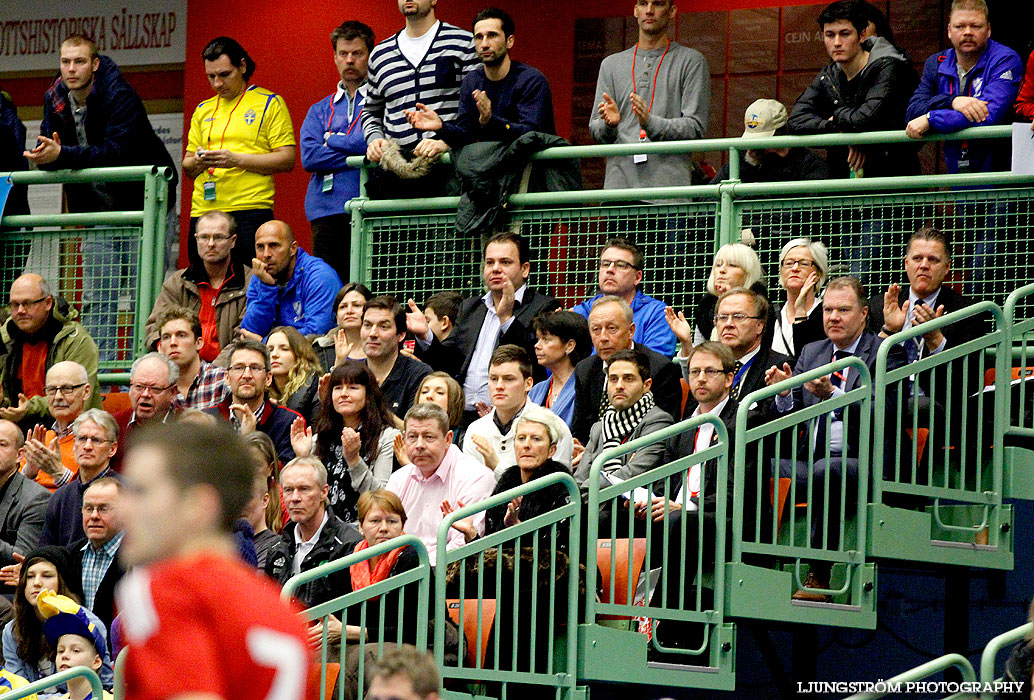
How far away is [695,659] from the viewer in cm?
733

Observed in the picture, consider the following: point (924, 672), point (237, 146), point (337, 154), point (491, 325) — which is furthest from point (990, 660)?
point (237, 146)

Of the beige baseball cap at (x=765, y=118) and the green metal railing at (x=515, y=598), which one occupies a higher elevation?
the beige baseball cap at (x=765, y=118)

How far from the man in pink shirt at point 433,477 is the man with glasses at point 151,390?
204cm

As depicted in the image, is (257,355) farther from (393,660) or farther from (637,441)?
(393,660)

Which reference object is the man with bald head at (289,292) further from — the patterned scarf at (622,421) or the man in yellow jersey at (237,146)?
the patterned scarf at (622,421)

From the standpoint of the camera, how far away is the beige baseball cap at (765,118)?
988cm

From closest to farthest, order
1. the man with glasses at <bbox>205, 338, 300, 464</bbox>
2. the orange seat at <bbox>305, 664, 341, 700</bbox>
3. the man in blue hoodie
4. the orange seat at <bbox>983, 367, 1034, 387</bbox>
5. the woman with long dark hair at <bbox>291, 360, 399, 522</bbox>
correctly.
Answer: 1. the orange seat at <bbox>305, 664, 341, 700</bbox>
2. the orange seat at <bbox>983, 367, 1034, 387</bbox>
3. the woman with long dark hair at <bbox>291, 360, 399, 522</bbox>
4. the man with glasses at <bbox>205, 338, 300, 464</bbox>
5. the man in blue hoodie

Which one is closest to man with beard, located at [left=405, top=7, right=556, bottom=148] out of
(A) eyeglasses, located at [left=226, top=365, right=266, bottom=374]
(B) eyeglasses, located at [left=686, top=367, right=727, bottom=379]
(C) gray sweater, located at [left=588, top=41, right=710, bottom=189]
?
(C) gray sweater, located at [left=588, top=41, right=710, bottom=189]

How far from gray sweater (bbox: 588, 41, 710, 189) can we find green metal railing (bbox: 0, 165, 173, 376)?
10.2ft

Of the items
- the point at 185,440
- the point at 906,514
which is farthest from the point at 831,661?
the point at 185,440

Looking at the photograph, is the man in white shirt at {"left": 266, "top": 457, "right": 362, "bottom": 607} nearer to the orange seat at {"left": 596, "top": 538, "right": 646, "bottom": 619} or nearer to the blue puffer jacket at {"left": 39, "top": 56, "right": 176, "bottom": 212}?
the orange seat at {"left": 596, "top": 538, "right": 646, "bottom": 619}

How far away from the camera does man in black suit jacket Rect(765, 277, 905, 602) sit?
7.40m

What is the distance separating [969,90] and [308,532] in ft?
14.9

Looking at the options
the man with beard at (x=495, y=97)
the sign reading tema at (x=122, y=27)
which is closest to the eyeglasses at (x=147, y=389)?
the man with beard at (x=495, y=97)
